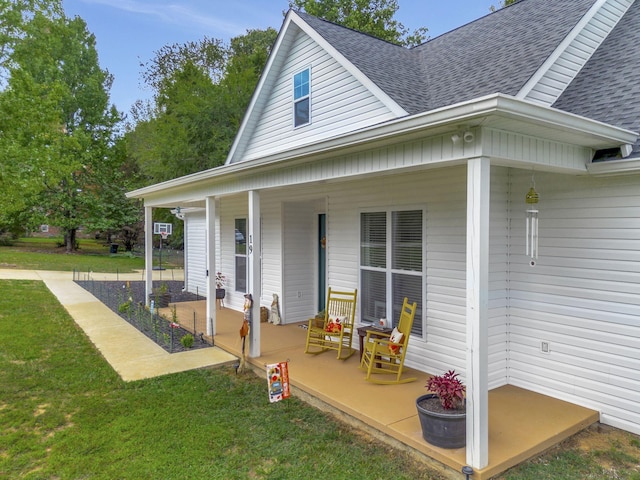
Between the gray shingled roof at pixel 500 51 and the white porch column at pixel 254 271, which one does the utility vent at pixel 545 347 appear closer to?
the gray shingled roof at pixel 500 51

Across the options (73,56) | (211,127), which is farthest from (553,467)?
(73,56)

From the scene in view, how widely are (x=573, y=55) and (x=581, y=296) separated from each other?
3224mm

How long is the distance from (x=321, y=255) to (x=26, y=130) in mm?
6851

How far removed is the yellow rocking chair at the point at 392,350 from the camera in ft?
16.4

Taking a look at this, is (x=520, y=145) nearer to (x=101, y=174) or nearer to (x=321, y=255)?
(x=321, y=255)

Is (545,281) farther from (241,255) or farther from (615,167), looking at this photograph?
(241,255)

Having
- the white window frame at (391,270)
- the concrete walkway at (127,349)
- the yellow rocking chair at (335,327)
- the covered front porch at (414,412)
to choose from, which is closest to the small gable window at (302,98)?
the white window frame at (391,270)

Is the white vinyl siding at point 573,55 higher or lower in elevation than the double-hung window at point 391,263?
higher

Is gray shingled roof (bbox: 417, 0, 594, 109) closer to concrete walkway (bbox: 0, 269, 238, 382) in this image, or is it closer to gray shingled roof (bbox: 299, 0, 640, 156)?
gray shingled roof (bbox: 299, 0, 640, 156)

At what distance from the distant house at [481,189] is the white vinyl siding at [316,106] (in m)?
0.04

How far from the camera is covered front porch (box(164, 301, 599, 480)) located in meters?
3.48

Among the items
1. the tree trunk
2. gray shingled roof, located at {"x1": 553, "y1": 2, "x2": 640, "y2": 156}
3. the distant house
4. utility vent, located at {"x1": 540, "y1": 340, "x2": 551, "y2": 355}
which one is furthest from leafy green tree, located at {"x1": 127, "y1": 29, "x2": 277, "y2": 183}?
utility vent, located at {"x1": 540, "y1": 340, "x2": 551, "y2": 355}

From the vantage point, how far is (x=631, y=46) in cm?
531

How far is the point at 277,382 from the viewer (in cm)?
460
